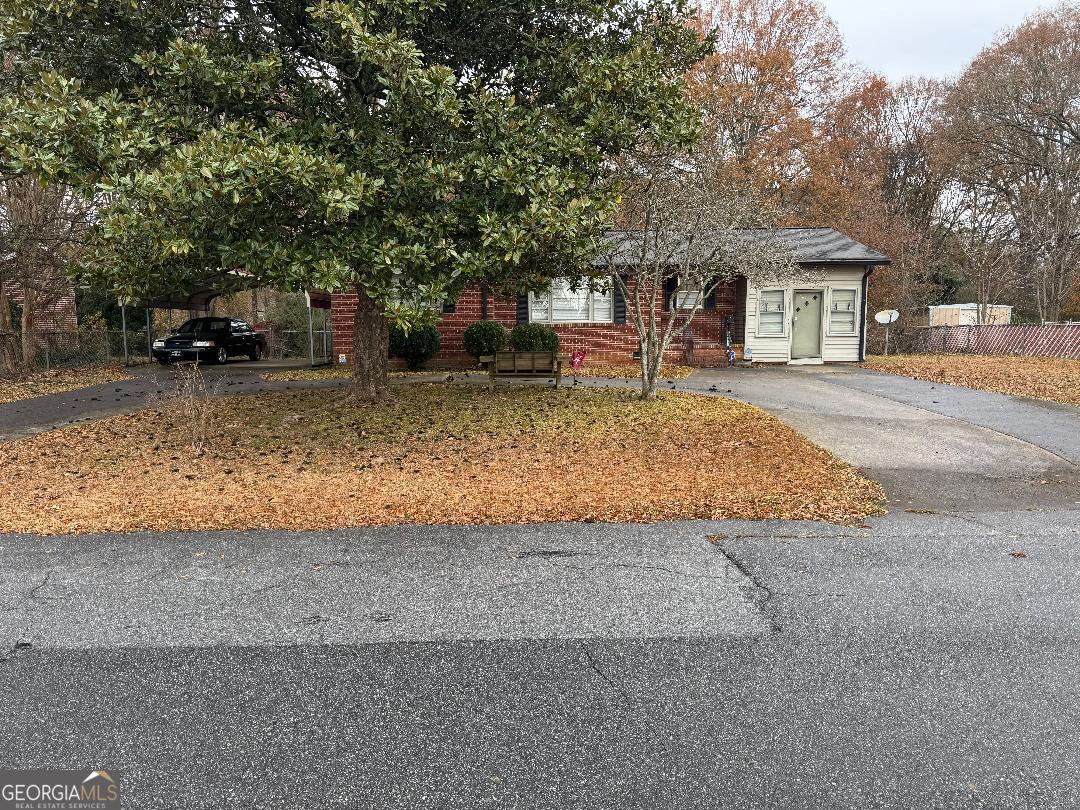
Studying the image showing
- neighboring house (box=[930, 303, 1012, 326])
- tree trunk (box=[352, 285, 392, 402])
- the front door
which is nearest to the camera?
tree trunk (box=[352, 285, 392, 402])

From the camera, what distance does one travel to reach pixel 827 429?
9.62m

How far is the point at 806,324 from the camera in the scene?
20.5m

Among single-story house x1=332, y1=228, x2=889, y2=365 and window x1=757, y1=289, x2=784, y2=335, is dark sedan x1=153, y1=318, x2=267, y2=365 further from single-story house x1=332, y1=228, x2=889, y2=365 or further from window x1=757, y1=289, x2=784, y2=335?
window x1=757, y1=289, x2=784, y2=335

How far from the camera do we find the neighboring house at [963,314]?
3253cm

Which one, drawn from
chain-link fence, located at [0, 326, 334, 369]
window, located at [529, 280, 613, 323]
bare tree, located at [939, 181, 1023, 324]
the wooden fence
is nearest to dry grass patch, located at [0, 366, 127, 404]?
chain-link fence, located at [0, 326, 334, 369]

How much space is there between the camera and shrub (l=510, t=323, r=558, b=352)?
1827cm

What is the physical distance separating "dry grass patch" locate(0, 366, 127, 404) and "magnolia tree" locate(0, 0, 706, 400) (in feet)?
26.0

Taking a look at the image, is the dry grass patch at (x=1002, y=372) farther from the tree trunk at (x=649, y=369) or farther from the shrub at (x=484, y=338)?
the shrub at (x=484, y=338)

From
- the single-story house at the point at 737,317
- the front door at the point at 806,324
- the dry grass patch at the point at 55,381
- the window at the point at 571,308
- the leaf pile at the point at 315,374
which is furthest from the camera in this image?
the front door at the point at 806,324

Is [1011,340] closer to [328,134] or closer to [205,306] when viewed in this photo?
[328,134]

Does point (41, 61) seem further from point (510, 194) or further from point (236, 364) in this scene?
point (236, 364)

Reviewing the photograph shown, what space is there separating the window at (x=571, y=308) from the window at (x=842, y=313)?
6.77m

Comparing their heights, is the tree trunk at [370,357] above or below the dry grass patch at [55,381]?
above

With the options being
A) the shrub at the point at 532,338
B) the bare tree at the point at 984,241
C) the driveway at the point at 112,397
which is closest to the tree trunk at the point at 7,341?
the driveway at the point at 112,397
